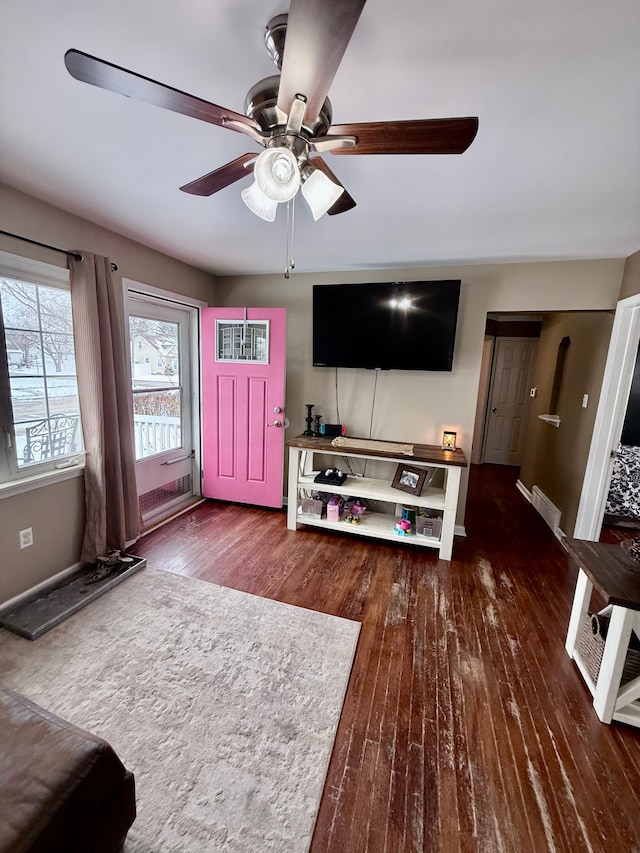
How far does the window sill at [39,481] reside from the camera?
1984 mm

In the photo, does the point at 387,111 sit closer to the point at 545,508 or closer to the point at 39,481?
the point at 39,481

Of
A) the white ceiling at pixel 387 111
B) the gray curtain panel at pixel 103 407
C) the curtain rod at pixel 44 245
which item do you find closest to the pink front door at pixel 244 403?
the gray curtain panel at pixel 103 407

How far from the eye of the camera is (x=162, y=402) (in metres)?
3.31

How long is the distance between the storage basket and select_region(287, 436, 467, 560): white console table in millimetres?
1018

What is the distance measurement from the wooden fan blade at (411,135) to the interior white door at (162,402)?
7.76 ft

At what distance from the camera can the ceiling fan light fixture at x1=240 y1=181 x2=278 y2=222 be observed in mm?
1109

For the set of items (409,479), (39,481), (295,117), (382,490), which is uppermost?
(295,117)

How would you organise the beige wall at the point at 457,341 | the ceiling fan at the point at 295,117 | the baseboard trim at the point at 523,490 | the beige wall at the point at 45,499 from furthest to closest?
the baseboard trim at the point at 523,490
the beige wall at the point at 457,341
the beige wall at the point at 45,499
the ceiling fan at the point at 295,117

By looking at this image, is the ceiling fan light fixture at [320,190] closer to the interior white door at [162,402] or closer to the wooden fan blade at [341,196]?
the wooden fan blade at [341,196]

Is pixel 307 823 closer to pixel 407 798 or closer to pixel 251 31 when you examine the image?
pixel 407 798

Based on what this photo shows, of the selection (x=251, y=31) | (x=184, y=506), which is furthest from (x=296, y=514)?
(x=251, y=31)

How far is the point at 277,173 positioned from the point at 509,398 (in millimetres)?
5364

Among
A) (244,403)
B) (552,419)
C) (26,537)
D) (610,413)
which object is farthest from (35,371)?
(552,419)

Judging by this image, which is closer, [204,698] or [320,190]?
[320,190]
